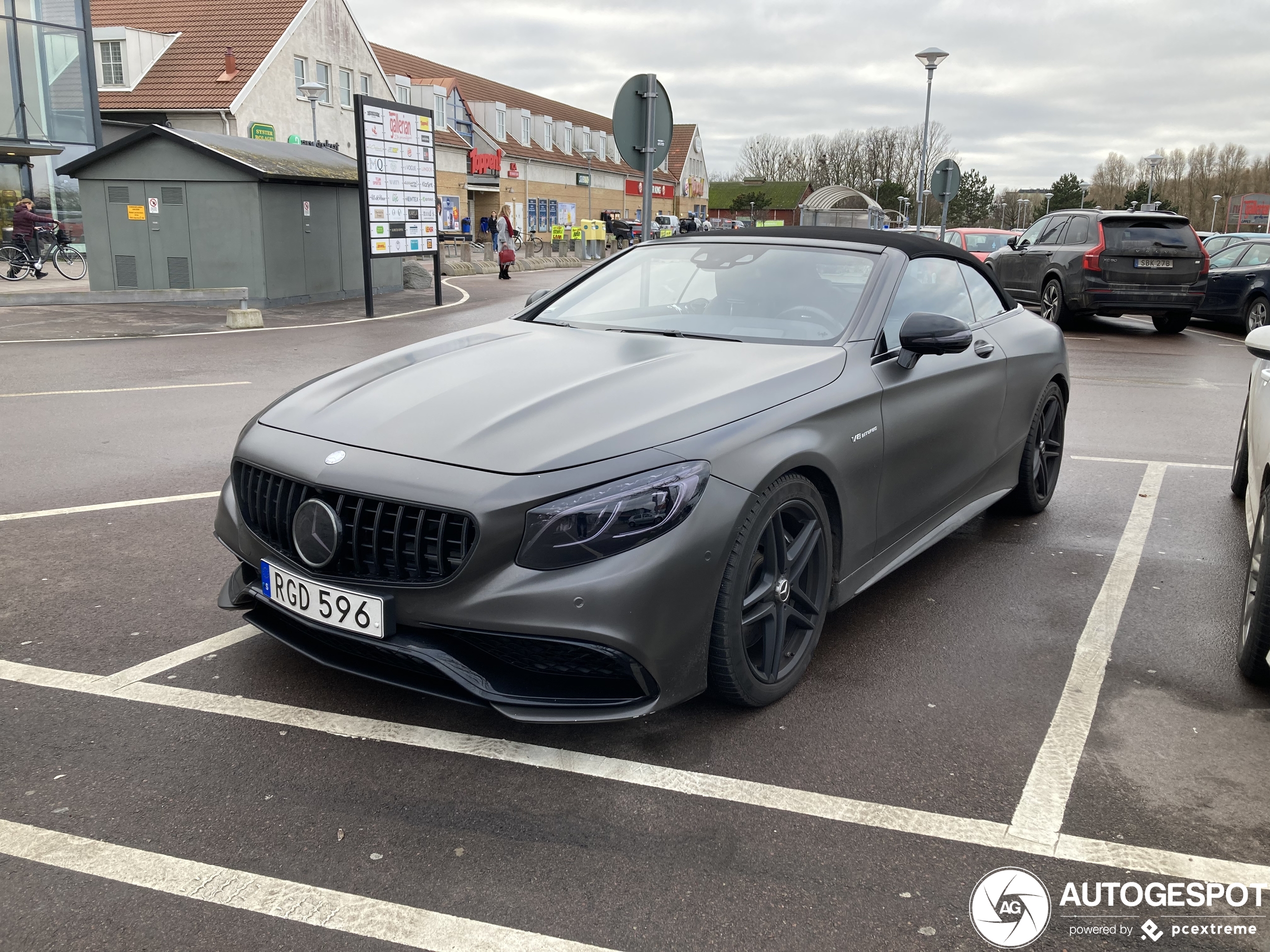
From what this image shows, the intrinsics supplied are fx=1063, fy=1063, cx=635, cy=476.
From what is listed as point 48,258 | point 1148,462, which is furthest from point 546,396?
point 48,258

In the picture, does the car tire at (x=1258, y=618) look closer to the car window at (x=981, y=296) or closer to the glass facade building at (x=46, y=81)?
the car window at (x=981, y=296)

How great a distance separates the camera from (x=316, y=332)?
1448 centimetres

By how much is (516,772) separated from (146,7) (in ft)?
140

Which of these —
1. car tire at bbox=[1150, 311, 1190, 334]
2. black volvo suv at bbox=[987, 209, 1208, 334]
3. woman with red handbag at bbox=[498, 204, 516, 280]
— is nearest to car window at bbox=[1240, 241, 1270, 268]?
black volvo suv at bbox=[987, 209, 1208, 334]

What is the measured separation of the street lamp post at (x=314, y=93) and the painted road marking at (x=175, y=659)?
87.4ft

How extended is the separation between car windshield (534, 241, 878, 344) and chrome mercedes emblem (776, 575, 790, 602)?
0.99 metres

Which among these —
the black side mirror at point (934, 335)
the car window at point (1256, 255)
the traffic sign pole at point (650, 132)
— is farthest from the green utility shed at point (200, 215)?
the black side mirror at point (934, 335)

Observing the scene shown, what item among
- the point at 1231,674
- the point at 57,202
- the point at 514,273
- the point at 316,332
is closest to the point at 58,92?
the point at 57,202

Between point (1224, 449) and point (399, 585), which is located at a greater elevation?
point (399, 585)

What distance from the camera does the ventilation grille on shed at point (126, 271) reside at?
1841 centimetres

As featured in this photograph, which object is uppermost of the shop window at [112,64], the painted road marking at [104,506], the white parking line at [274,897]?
the shop window at [112,64]

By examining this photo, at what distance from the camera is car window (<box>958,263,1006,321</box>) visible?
5.05 meters

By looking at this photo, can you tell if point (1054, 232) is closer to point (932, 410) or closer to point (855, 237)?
point (855, 237)

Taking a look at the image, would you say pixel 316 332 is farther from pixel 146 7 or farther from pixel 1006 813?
pixel 146 7
